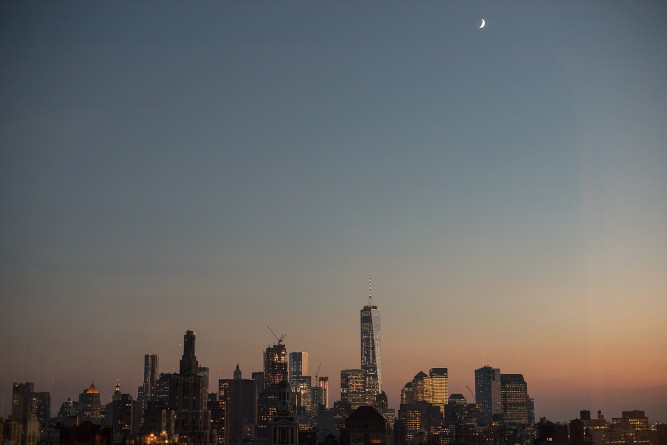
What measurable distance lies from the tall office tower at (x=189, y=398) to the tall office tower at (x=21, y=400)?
44.6 m

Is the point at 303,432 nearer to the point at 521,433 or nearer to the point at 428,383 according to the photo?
the point at 521,433

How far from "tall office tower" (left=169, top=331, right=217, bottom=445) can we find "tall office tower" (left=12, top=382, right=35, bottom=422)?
44591mm

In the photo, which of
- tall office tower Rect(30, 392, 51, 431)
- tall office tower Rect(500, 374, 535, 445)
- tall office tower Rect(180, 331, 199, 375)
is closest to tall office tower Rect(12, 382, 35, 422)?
tall office tower Rect(30, 392, 51, 431)

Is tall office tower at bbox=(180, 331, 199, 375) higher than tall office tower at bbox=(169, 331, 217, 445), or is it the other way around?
tall office tower at bbox=(180, 331, 199, 375)

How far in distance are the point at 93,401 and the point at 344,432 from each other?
22.4 m

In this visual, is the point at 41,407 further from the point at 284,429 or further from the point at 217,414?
the point at 217,414

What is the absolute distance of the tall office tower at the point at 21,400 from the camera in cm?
3778

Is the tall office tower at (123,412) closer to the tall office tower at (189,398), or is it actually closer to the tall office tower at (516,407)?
the tall office tower at (189,398)

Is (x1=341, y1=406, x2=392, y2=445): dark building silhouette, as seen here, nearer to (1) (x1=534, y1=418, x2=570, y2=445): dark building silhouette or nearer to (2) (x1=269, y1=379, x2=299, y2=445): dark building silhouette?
(2) (x1=269, y1=379, x2=299, y2=445): dark building silhouette

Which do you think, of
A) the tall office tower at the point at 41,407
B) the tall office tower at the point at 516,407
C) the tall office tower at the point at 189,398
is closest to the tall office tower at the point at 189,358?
the tall office tower at the point at 189,398

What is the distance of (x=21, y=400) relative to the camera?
39750mm

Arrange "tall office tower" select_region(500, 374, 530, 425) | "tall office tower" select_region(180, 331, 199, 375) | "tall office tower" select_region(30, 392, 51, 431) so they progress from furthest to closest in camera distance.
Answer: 1. "tall office tower" select_region(500, 374, 530, 425)
2. "tall office tower" select_region(180, 331, 199, 375)
3. "tall office tower" select_region(30, 392, 51, 431)

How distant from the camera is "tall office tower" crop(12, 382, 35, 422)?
37.8 metres

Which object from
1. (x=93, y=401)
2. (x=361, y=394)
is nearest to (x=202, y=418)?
(x=93, y=401)
